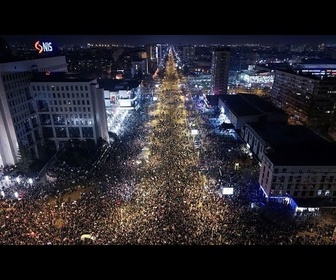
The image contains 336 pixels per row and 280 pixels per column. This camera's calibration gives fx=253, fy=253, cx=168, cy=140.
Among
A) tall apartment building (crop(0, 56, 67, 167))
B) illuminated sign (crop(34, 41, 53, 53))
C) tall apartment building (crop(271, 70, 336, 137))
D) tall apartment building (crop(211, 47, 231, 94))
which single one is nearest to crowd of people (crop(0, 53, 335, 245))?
tall apartment building (crop(0, 56, 67, 167))

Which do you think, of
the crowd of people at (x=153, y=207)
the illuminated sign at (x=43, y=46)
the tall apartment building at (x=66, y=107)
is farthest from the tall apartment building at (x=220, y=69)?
the illuminated sign at (x=43, y=46)

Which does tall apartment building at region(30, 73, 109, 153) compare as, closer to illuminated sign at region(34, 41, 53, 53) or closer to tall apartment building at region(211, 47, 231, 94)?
illuminated sign at region(34, 41, 53, 53)

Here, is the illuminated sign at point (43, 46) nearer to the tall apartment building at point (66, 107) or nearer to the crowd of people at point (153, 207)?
the tall apartment building at point (66, 107)
